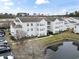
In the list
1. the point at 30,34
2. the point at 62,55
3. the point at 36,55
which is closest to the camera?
the point at 36,55

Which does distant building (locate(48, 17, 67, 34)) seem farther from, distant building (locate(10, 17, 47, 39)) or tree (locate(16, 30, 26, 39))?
tree (locate(16, 30, 26, 39))

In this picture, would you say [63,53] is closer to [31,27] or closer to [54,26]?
[31,27]

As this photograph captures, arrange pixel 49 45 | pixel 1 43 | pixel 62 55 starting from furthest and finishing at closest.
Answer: pixel 49 45, pixel 1 43, pixel 62 55

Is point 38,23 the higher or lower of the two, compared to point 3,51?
higher

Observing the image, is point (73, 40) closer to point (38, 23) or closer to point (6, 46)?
point (38, 23)

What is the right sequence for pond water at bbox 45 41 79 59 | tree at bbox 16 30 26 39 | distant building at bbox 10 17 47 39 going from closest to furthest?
pond water at bbox 45 41 79 59 → tree at bbox 16 30 26 39 → distant building at bbox 10 17 47 39

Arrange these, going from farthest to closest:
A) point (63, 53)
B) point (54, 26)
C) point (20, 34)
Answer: point (54, 26)
point (20, 34)
point (63, 53)

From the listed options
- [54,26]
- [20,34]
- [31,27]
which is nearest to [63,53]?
[20,34]

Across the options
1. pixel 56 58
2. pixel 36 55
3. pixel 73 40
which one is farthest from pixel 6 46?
pixel 73 40

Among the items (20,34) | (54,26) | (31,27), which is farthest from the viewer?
(54,26)

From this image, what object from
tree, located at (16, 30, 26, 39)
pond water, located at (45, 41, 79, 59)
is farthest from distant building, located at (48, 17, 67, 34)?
tree, located at (16, 30, 26, 39)

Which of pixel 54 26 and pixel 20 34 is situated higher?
pixel 54 26
